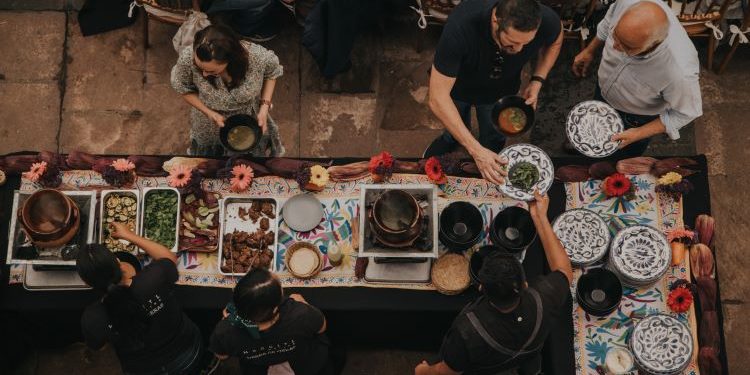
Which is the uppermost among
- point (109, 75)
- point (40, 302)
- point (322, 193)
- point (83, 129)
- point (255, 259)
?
point (109, 75)

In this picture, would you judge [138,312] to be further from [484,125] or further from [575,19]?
[575,19]

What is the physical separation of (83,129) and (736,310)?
15.4ft

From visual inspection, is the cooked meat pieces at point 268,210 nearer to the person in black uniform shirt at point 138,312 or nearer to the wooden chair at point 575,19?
the person in black uniform shirt at point 138,312

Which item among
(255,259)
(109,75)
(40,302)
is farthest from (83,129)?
(255,259)

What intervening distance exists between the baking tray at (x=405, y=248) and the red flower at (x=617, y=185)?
93 centimetres

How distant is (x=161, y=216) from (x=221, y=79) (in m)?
0.76

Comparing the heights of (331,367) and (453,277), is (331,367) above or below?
below

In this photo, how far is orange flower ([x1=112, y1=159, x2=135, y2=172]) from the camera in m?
3.26

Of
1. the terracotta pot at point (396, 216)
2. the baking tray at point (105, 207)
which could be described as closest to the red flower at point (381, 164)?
the terracotta pot at point (396, 216)

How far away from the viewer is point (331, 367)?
129 inches

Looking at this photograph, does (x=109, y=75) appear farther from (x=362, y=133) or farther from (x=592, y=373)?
(x=592, y=373)

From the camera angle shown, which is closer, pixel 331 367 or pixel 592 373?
pixel 592 373

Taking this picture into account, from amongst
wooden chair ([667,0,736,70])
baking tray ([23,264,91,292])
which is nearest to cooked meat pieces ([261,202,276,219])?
baking tray ([23,264,91,292])

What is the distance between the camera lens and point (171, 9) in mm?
4215
